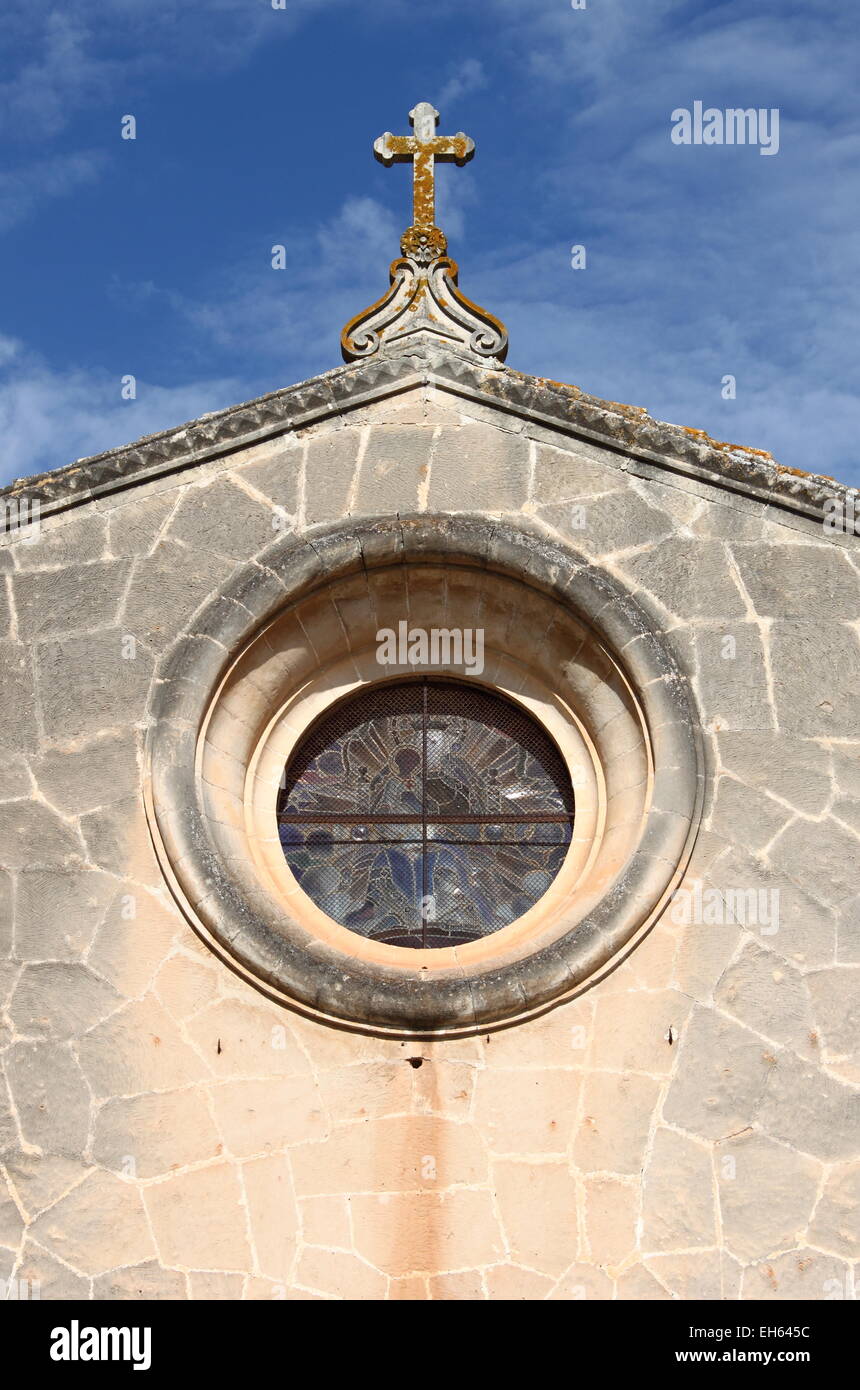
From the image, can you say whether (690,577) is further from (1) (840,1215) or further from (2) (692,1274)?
(2) (692,1274)

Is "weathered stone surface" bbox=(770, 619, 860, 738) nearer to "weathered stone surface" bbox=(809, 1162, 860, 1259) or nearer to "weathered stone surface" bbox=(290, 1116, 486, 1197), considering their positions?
"weathered stone surface" bbox=(809, 1162, 860, 1259)

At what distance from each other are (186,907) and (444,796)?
4.82 feet

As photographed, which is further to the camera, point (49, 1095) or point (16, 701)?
point (16, 701)

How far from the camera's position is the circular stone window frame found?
6.99 metres

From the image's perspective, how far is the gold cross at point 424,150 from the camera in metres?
9.13

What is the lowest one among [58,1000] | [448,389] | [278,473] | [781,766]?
[58,1000]

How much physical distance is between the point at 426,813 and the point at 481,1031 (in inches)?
53.0

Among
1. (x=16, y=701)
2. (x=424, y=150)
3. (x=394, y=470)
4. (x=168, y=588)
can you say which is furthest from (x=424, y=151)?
(x=16, y=701)

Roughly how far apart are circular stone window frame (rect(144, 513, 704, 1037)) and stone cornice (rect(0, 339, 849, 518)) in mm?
673

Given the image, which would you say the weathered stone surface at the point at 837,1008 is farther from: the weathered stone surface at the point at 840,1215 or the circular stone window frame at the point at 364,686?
the circular stone window frame at the point at 364,686

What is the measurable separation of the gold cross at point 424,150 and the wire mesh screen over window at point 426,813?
2.87m

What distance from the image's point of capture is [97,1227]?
6785 millimetres

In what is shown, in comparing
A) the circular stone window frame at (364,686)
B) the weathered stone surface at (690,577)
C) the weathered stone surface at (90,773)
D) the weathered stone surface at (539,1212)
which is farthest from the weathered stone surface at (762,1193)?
the weathered stone surface at (90,773)

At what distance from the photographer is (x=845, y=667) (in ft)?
24.7
